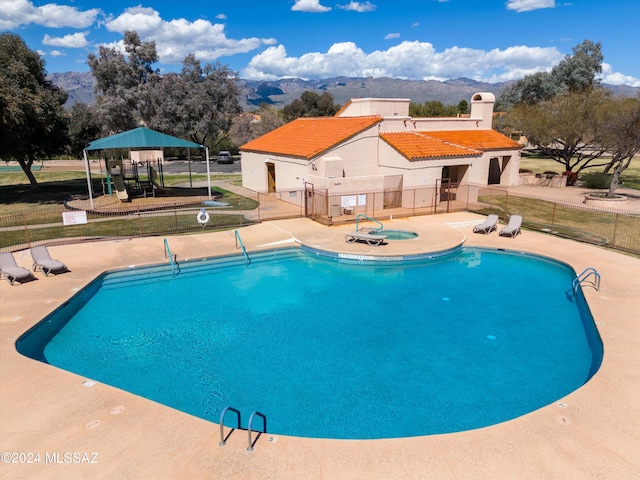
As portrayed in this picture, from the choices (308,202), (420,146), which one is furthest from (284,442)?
(420,146)

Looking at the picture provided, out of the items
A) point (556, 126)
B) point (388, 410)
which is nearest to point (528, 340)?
point (388, 410)

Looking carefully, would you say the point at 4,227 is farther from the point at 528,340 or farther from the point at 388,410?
the point at 528,340

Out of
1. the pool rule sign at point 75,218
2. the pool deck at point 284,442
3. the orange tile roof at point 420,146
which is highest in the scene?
the orange tile roof at point 420,146

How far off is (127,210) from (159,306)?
13144 millimetres

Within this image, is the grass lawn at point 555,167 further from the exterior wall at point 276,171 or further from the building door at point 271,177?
the building door at point 271,177

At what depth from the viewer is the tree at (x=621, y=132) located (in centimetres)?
2755

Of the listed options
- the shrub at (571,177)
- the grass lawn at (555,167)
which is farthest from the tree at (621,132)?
the grass lawn at (555,167)

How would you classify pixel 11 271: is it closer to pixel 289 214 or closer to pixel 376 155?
pixel 289 214

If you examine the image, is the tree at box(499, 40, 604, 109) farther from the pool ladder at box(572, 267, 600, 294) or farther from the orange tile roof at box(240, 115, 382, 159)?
the pool ladder at box(572, 267, 600, 294)

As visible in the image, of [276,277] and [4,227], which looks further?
[4,227]

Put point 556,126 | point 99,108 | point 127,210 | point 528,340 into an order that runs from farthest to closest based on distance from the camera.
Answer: point 99,108, point 556,126, point 127,210, point 528,340

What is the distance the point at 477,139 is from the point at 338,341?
1047 inches

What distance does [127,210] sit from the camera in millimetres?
25594

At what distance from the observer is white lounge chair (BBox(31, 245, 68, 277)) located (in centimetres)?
1572
